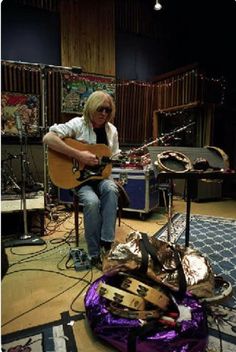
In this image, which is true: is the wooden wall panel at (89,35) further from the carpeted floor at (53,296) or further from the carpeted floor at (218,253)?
the carpeted floor at (53,296)

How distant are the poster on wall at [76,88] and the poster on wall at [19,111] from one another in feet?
1.64

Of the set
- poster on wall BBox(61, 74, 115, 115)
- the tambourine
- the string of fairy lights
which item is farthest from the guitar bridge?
poster on wall BBox(61, 74, 115, 115)

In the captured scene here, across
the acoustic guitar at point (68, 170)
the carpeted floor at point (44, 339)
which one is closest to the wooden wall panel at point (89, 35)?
the acoustic guitar at point (68, 170)

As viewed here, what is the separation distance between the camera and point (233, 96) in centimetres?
518

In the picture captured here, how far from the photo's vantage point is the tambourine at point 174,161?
1.78 m

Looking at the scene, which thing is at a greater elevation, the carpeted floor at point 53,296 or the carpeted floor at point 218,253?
the carpeted floor at point 218,253

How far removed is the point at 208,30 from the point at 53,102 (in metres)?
3.36

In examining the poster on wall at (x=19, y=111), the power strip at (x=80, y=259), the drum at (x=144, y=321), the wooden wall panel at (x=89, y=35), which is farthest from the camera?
the wooden wall panel at (x=89, y=35)

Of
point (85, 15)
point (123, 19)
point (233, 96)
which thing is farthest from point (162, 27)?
point (233, 96)

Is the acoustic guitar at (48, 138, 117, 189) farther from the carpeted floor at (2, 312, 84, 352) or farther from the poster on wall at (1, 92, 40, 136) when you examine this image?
the poster on wall at (1, 92, 40, 136)

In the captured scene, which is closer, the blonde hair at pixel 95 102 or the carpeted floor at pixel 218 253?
the carpeted floor at pixel 218 253

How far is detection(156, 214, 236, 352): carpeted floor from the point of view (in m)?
1.31

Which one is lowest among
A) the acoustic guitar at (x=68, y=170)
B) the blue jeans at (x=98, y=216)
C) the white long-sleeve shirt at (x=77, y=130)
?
the blue jeans at (x=98, y=216)

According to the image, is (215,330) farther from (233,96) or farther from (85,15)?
(85,15)
